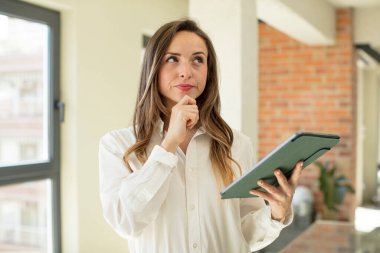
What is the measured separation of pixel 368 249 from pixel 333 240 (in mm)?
225

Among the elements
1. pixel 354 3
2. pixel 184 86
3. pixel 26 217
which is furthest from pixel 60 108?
pixel 354 3

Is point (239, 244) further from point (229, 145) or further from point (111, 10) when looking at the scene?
point (111, 10)

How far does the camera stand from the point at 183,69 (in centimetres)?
145

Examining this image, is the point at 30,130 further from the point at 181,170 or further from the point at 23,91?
the point at 181,170

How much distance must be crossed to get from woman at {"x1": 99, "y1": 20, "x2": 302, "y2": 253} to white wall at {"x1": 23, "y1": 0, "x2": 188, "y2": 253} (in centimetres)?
216

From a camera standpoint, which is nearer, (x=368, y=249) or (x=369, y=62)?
(x=368, y=249)

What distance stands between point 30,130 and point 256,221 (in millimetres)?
2503

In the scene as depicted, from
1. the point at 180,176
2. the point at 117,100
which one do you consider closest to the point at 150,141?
the point at 180,176

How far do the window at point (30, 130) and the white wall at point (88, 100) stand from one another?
75 millimetres

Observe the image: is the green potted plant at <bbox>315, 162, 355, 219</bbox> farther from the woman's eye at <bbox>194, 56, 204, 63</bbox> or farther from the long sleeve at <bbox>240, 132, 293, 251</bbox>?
the woman's eye at <bbox>194, 56, 204, 63</bbox>

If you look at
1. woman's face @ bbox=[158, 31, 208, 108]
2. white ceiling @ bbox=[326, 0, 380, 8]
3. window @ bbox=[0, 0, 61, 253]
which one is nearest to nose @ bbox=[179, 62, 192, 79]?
woman's face @ bbox=[158, 31, 208, 108]

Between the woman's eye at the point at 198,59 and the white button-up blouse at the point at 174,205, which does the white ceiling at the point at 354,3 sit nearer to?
the woman's eye at the point at 198,59

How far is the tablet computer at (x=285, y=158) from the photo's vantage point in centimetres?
120

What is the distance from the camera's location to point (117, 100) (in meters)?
4.13
